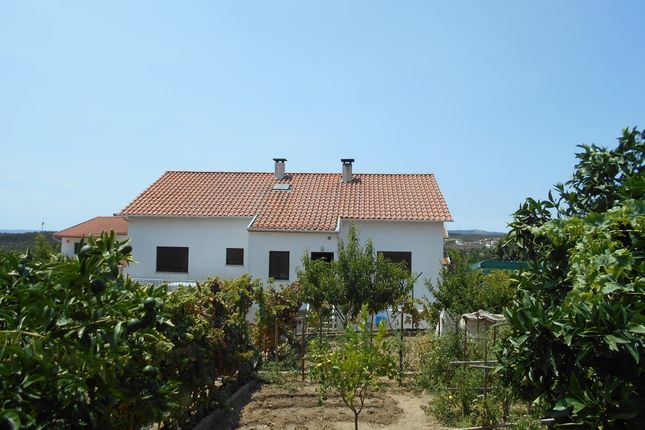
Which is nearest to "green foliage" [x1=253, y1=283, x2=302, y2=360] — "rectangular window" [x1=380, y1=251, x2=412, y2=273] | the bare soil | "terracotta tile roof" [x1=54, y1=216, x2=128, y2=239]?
the bare soil

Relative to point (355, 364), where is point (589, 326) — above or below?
above

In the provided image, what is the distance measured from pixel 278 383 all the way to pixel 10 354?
811 cm

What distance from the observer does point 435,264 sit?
1905 centimetres

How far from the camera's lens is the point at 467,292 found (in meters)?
13.3

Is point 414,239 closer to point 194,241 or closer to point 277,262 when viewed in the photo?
point 277,262

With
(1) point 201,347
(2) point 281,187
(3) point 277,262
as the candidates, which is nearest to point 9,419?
(1) point 201,347

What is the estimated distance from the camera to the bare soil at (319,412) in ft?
24.1

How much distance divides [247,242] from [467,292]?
32.7 feet

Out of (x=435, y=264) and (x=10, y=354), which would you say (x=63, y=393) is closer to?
(x=10, y=354)

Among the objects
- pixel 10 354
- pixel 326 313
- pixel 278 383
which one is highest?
pixel 10 354

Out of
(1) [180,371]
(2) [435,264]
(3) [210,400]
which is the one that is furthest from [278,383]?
(2) [435,264]

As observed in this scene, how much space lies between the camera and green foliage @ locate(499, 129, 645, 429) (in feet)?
9.05

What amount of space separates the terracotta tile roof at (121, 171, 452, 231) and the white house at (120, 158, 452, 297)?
41 mm

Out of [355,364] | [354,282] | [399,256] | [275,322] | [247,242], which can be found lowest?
[275,322]
